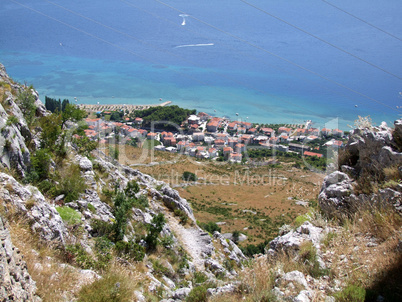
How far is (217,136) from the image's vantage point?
57438 mm

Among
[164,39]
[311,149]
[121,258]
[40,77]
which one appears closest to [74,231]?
[121,258]

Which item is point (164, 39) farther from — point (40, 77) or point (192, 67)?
point (40, 77)

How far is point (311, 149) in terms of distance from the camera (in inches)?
1986

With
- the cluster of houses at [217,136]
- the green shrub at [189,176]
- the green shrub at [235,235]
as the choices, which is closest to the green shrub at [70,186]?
the green shrub at [235,235]

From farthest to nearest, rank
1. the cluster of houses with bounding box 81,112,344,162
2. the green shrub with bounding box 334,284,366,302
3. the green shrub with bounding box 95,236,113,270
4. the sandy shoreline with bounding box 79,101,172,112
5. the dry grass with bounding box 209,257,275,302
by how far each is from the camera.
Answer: the sandy shoreline with bounding box 79,101,172,112
the cluster of houses with bounding box 81,112,344,162
the green shrub with bounding box 95,236,113,270
the dry grass with bounding box 209,257,275,302
the green shrub with bounding box 334,284,366,302

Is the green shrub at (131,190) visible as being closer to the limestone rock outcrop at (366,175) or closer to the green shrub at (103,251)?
the green shrub at (103,251)

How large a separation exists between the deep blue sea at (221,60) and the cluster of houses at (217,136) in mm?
6763

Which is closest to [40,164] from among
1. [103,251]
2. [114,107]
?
[103,251]

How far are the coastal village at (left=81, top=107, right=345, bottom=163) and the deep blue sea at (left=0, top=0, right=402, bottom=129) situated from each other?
21.0ft

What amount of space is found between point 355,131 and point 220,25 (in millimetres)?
109964

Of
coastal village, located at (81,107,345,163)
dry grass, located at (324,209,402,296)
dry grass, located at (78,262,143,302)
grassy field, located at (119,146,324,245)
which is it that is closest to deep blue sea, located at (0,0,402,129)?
coastal village, located at (81,107,345,163)

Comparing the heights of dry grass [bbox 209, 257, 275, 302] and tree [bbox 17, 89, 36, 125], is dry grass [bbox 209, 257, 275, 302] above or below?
below

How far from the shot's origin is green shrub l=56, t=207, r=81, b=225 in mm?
6215

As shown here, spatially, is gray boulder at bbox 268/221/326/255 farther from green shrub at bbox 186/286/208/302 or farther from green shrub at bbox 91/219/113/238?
green shrub at bbox 91/219/113/238
